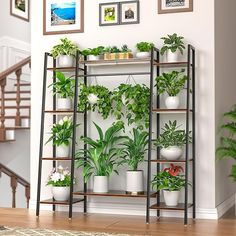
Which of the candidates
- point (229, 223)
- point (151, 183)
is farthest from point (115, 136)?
point (229, 223)

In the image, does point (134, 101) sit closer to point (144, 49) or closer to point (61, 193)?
point (144, 49)

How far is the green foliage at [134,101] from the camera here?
499 cm

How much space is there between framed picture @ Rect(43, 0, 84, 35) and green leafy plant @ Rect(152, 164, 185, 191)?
1758 mm

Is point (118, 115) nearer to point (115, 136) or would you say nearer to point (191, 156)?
point (115, 136)

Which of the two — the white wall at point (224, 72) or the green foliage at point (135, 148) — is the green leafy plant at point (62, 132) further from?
the white wall at point (224, 72)

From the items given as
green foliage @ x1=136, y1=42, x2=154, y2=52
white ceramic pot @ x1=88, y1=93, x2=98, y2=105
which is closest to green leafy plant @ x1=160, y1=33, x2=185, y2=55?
green foliage @ x1=136, y1=42, x2=154, y2=52

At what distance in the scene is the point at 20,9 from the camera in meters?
8.96

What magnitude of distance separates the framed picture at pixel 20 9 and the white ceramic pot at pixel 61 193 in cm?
441

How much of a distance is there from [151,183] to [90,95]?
3.45 feet

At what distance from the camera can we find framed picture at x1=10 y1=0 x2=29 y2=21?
28.7 feet

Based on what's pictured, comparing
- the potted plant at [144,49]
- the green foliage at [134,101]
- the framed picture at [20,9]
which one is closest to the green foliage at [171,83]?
the green foliage at [134,101]

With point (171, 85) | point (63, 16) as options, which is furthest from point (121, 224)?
point (63, 16)

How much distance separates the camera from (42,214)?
531cm

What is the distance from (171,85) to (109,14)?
108 cm
